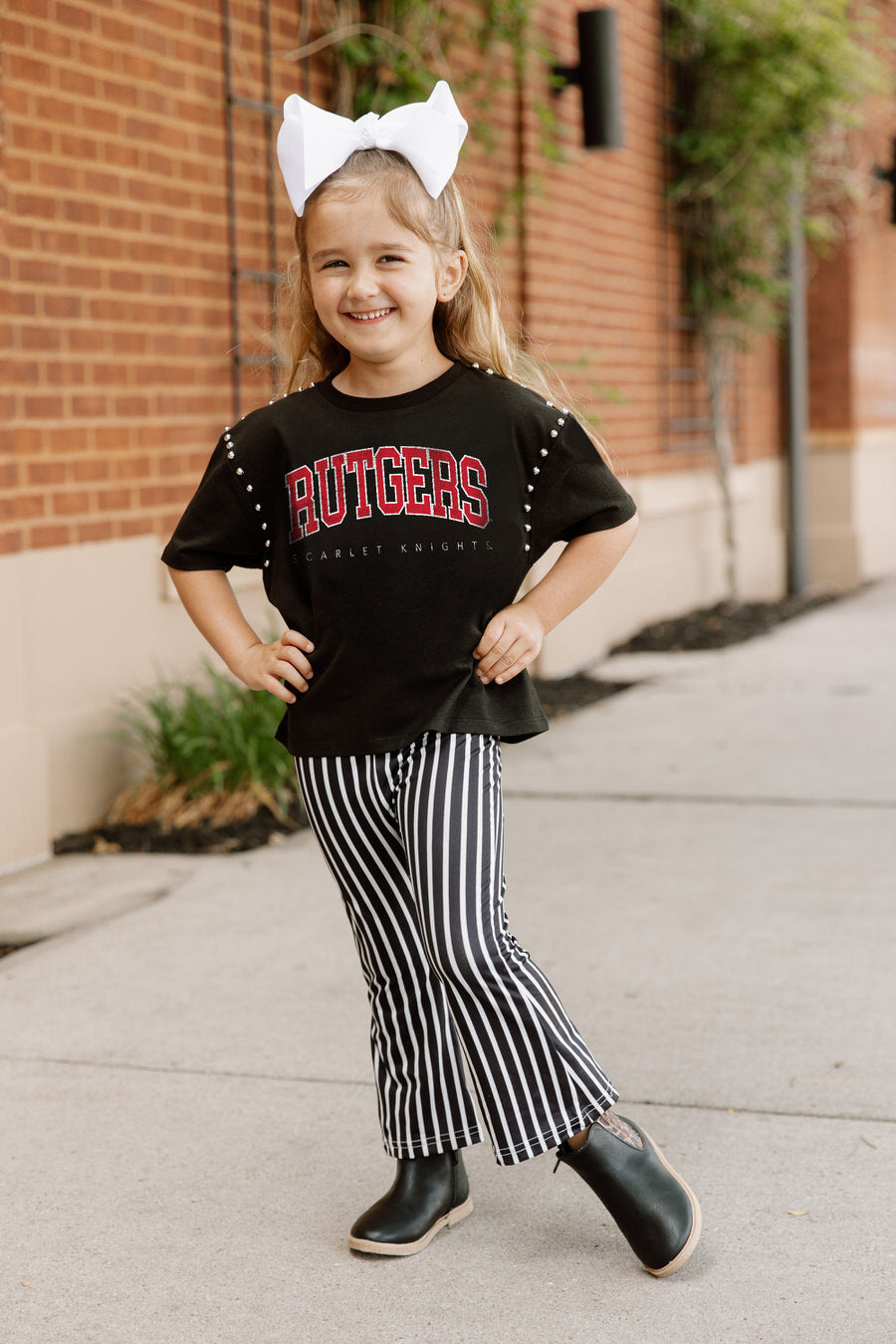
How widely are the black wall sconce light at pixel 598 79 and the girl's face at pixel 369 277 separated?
5951 millimetres

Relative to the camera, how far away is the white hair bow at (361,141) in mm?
2297

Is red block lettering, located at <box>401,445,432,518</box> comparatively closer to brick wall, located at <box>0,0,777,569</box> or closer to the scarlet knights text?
the scarlet knights text

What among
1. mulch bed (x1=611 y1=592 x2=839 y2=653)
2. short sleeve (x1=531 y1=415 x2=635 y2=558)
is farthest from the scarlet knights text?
mulch bed (x1=611 y1=592 x2=839 y2=653)

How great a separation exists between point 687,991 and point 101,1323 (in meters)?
1.68

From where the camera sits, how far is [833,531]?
12703 mm

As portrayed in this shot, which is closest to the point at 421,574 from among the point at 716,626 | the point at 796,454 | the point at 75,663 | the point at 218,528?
the point at 218,528

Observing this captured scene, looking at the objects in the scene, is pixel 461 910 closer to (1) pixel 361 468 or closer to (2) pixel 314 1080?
(1) pixel 361 468

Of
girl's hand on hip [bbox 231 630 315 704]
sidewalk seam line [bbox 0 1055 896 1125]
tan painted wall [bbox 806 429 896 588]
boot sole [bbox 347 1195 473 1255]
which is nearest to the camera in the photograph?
girl's hand on hip [bbox 231 630 315 704]

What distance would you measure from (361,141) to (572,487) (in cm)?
57

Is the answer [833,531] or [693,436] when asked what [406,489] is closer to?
[693,436]

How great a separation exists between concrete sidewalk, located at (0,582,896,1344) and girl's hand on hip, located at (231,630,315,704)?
2.86 ft

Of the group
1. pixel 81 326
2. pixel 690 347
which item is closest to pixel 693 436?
pixel 690 347

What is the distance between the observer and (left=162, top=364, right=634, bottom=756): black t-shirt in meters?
2.35

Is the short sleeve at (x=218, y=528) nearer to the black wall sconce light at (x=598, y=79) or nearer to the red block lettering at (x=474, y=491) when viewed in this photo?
the red block lettering at (x=474, y=491)
